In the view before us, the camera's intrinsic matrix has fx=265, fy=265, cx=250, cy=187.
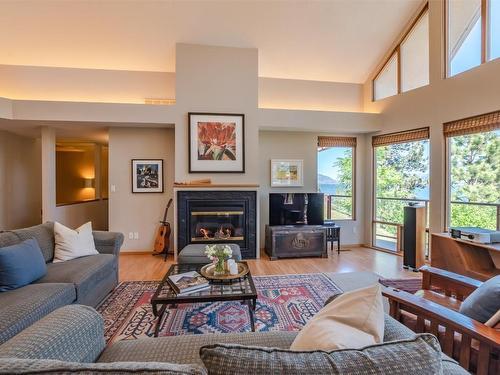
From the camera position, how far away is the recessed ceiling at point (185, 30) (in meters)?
3.83

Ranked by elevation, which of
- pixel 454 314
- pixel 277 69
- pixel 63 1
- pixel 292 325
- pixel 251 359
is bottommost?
pixel 292 325

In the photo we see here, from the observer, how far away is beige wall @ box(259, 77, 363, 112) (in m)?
5.12

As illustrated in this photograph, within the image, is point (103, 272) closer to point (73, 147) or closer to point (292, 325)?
point (292, 325)

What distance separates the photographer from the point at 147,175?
488 cm

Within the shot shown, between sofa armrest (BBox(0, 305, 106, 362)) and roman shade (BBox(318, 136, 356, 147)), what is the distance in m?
4.94

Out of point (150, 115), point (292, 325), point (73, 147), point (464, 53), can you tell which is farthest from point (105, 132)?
point (464, 53)

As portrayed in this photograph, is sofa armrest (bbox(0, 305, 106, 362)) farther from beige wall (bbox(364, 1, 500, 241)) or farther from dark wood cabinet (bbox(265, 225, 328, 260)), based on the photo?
beige wall (bbox(364, 1, 500, 241))

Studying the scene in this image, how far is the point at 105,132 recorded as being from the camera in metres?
5.09

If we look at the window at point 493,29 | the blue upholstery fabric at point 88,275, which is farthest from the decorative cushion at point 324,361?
the window at point 493,29

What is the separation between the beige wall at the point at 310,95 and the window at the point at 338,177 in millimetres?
739

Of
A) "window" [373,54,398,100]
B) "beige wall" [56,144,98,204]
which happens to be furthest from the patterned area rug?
"beige wall" [56,144,98,204]

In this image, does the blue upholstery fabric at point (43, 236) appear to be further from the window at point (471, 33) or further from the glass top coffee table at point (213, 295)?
the window at point (471, 33)

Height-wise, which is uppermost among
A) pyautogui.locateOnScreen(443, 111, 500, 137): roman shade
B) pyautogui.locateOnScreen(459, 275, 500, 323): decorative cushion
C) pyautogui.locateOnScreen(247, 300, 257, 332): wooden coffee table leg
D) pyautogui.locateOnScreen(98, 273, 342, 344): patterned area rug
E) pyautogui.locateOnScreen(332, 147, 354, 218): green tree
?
pyautogui.locateOnScreen(443, 111, 500, 137): roman shade

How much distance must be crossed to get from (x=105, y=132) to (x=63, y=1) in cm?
209
